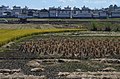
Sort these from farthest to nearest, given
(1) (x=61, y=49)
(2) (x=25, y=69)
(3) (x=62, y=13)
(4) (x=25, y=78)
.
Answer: (3) (x=62, y=13) → (1) (x=61, y=49) → (2) (x=25, y=69) → (4) (x=25, y=78)

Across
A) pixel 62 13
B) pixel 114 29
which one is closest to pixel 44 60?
pixel 114 29

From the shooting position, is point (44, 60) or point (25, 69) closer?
point (25, 69)

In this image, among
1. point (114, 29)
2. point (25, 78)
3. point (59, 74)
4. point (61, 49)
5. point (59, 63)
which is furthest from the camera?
point (114, 29)

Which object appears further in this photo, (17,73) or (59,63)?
(59,63)

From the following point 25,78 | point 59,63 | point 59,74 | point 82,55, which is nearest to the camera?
point 25,78

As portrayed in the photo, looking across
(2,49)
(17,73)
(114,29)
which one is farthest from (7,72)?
(114,29)

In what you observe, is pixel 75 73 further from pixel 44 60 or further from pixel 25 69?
pixel 44 60

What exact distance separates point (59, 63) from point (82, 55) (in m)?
4.60

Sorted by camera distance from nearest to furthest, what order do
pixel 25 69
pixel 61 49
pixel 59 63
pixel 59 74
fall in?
pixel 59 74
pixel 25 69
pixel 59 63
pixel 61 49

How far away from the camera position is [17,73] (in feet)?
65.0

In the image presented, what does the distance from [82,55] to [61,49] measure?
4.15 metres

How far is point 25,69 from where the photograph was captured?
21531 mm

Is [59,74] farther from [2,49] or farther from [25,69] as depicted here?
[2,49]

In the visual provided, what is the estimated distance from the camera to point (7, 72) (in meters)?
20.3
